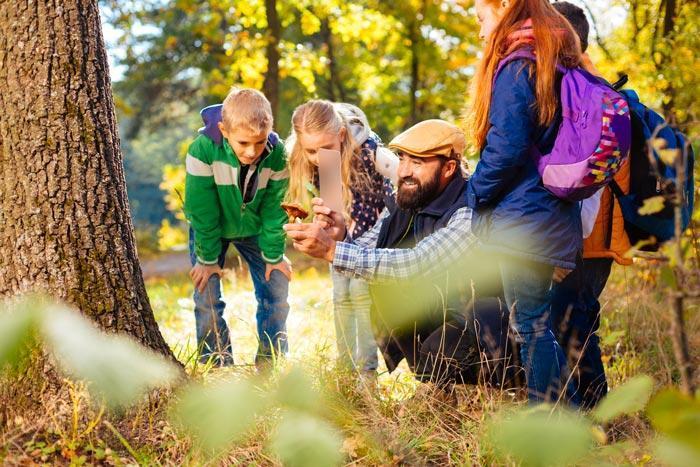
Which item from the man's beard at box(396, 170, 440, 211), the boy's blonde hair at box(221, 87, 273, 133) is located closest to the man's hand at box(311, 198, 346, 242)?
the man's beard at box(396, 170, 440, 211)

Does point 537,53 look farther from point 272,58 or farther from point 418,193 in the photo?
point 272,58

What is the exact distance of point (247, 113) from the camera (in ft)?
10.9

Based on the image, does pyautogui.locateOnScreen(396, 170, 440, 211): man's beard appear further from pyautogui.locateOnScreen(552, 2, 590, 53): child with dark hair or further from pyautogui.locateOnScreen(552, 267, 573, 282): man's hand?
pyautogui.locateOnScreen(552, 2, 590, 53): child with dark hair

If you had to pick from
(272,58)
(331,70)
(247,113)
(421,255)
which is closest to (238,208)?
(247,113)

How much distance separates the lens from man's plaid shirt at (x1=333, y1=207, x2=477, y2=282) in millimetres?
2911

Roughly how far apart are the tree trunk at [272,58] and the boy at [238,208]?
6.34 metres

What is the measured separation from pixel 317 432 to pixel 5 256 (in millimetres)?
1973

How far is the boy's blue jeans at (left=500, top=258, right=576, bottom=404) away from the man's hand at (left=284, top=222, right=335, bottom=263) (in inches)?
27.9

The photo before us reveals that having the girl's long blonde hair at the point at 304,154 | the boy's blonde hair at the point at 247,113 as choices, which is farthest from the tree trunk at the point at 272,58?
the boy's blonde hair at the point at 247,113

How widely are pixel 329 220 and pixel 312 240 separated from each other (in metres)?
0.27

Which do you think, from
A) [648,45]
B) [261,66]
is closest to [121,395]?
[648,45]

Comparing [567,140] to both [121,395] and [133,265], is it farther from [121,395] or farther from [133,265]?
[121,395]

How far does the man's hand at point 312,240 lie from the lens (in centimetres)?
269

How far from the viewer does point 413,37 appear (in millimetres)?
14617
